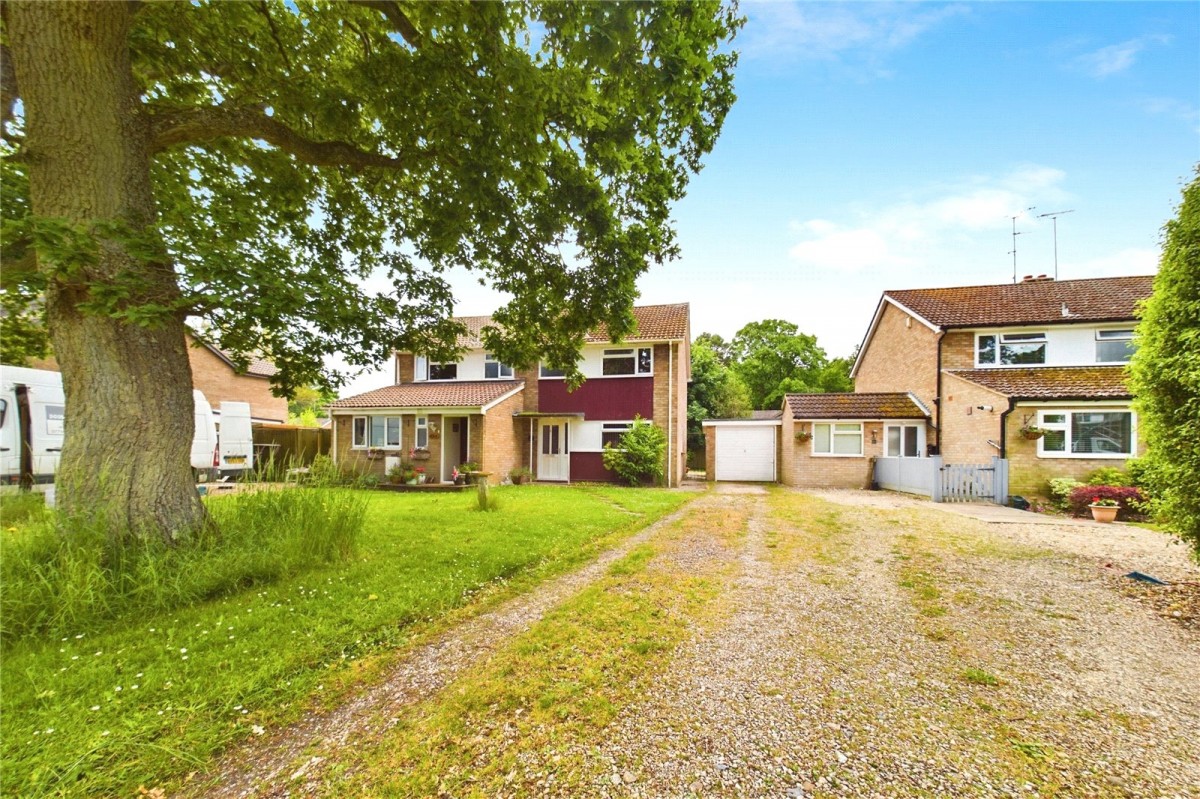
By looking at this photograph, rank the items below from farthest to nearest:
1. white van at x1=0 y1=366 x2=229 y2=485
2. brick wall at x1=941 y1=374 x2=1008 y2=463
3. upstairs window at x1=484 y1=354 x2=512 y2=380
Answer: upstairs window at x1=484 y1=354 x2=512 y2=380
brick wall at x1=941 y1=374 x2=1008 y2=463
white van at x1=0 y1=366 x2=229 y2=485

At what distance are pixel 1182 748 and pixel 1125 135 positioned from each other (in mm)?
12777

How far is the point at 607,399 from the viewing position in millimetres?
19156

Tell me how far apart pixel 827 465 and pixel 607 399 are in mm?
9685

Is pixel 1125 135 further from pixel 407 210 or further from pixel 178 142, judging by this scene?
pixel 178 142

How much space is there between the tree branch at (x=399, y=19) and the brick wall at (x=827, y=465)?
1837 centimetres

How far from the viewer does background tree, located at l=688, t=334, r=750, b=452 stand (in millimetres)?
32844

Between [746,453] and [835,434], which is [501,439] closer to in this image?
[746,453]

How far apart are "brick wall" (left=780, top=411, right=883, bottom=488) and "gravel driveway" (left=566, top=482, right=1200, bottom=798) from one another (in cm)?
1270

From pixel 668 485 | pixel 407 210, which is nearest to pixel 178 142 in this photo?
pixel 407 210

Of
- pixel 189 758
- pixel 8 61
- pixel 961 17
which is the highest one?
pixel 961 17

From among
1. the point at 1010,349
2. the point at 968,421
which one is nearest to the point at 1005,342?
the point at 1010,349

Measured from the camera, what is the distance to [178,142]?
18.0 feet

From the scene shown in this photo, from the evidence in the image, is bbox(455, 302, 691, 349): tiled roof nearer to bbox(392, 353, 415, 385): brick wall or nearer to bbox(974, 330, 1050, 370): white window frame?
bbox(392, 353, 415, 385): brick wall

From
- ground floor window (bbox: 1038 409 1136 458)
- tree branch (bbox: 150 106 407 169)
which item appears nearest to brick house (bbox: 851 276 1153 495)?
ground floor window (bbox: 1038 409 1136 458)
